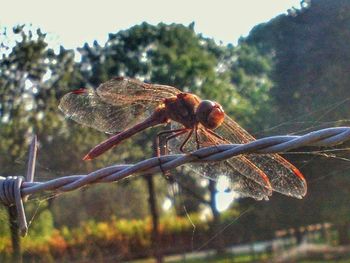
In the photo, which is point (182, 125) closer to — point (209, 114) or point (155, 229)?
point (209, 114)

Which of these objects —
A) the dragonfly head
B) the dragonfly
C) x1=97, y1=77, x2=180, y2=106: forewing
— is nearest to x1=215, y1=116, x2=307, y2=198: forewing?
the dragonfly

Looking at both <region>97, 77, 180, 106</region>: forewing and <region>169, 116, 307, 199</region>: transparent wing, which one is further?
<region>97, 77, 180, 106</region>: forewing

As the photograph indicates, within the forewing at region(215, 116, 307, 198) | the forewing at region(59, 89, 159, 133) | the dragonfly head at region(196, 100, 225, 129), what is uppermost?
the forewing at region(59, 89, 159, 133)

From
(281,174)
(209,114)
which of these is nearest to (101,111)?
(209,114)

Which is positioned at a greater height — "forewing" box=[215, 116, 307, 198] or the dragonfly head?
the dragonfly head

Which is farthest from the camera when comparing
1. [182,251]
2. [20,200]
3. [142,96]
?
[182,251]

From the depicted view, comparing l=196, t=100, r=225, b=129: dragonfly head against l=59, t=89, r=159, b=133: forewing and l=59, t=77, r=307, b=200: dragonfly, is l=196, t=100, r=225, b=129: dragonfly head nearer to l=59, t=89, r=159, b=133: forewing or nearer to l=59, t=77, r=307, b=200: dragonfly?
l=59, t=77, r=307, b=200: dragonfly

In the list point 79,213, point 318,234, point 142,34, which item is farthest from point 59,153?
point 318,234

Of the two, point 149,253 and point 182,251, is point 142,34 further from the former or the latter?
point 182,251
